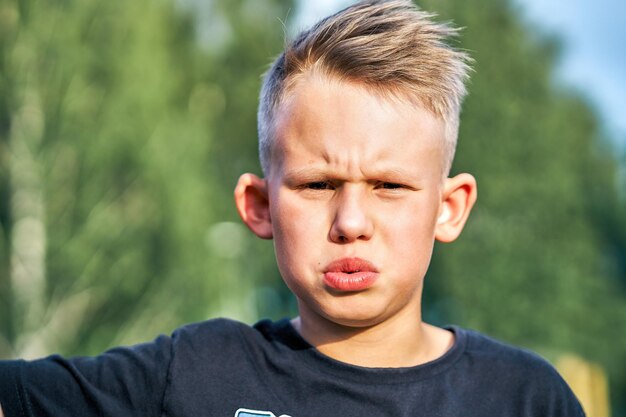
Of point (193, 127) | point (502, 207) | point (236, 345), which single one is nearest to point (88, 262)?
point (193, 127)

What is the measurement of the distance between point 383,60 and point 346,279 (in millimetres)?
577

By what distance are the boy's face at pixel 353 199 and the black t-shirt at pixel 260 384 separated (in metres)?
0.17

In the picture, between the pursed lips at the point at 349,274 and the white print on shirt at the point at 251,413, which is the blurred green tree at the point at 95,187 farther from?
the pursed lips at the point at 349,274

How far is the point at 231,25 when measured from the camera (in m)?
24.0

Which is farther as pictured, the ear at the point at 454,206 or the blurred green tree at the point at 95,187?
the blurred green tree at the point at 95,187

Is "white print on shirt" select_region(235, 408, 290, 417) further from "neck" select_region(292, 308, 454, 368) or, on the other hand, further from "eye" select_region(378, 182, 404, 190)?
"eye" select_region(378, 182, 404, 190)

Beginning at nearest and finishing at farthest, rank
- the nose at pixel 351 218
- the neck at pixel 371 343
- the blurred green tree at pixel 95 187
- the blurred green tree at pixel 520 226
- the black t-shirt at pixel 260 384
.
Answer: the nose at pixel 351 218 < the black t-shirt at pixel 260 384 < the neck at pixel 371 343 < the blurred green tree at pixel 95 187 < the blurred green tree at pixel 520 226

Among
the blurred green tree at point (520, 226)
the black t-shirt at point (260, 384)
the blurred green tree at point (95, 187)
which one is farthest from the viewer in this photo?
the blurred green tree at point (520, 226)

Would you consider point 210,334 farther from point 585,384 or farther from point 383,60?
point 585,384

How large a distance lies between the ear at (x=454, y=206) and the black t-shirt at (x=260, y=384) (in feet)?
1.05

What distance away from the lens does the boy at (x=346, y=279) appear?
2.38m

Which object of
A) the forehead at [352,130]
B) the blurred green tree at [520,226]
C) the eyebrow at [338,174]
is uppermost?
the forehead at [352,130]

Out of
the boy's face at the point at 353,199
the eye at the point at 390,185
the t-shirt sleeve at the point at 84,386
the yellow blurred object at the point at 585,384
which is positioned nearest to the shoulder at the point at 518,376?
the boy's face at the point at 353,199

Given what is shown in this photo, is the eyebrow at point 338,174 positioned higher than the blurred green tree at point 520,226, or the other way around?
the eyebrow at point 338,174
